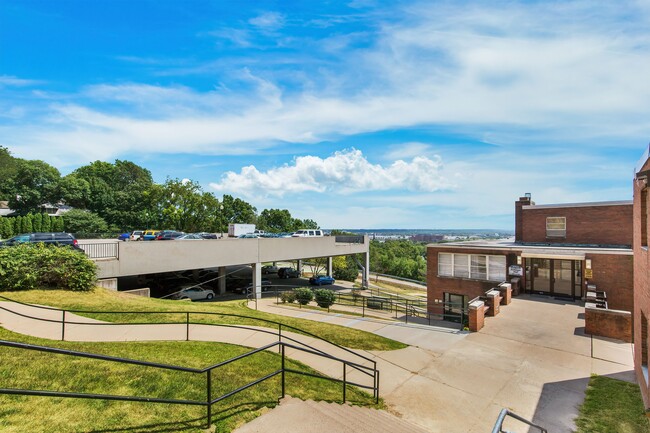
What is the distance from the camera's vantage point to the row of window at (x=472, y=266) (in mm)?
22047

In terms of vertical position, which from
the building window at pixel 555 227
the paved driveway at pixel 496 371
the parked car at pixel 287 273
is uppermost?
the building window at pixel 555 227

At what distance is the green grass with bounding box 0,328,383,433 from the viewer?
16.0ft

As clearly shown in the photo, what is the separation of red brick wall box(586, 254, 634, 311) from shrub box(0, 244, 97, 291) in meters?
25.7

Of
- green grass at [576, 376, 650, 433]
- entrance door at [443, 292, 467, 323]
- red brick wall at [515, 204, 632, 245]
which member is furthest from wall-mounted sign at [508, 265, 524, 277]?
green grass at [576, 376, 650, 433]

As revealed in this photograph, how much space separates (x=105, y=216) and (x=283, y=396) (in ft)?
270

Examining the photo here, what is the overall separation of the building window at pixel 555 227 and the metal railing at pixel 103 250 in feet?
101

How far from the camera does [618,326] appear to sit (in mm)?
13023

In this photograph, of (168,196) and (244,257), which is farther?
(168,196)

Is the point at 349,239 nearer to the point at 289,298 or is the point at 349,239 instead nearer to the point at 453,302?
the point at 289,298

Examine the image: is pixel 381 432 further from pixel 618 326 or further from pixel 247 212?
pixel 247 212

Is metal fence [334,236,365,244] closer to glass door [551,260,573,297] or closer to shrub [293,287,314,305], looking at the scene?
shrub [293,287,314,305]

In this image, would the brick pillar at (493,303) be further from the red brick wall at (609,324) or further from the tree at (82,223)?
the tree at (82,223)

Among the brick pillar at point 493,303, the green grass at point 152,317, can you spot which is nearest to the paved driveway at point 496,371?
the brick pillar at point 493,303

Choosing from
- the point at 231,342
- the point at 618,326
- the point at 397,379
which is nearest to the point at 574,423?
the point at 397,379
